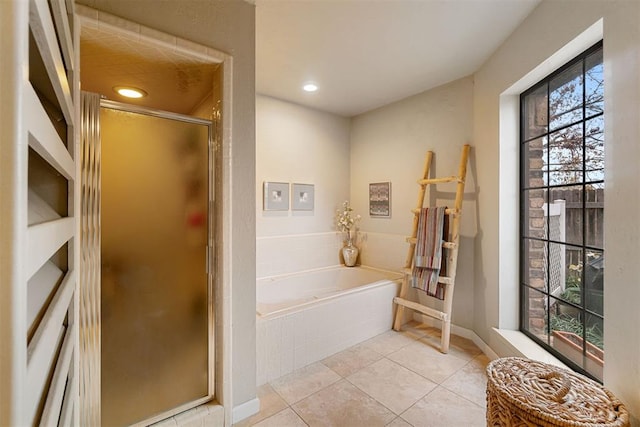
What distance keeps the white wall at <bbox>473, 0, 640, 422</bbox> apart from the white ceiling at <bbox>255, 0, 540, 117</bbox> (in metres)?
0.25

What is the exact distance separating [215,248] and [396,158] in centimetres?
247

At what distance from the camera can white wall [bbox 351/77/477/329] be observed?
8.71ft

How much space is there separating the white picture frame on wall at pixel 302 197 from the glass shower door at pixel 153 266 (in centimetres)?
177

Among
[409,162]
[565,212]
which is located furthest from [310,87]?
[565,212]

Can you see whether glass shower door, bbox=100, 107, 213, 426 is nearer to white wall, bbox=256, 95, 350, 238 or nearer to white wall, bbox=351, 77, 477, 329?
white wall, bbox=256, 95, 350, 238

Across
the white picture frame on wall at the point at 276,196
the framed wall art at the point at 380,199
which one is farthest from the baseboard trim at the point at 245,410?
the framed wall art at the point at 380,199

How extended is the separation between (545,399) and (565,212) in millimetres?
1214

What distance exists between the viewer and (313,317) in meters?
2.24

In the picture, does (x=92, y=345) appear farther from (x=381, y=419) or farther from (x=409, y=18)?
(x=409, y=18)

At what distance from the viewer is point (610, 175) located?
1.19 m

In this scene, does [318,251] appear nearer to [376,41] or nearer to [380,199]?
[380,199]

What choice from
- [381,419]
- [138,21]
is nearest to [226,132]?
[138,21]

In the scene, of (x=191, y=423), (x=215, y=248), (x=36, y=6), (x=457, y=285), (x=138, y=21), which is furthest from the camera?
(x=457, y=285)

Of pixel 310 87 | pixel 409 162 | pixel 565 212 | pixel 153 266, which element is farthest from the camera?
pixel 409 162
